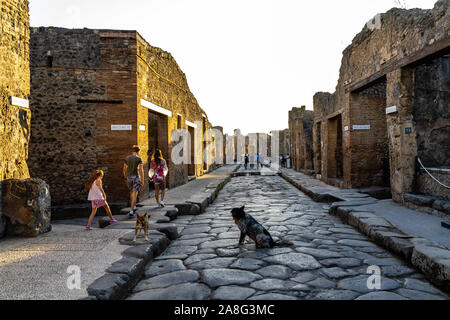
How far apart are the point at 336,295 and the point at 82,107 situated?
303 inches

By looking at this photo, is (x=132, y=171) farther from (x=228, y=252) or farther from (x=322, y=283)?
(x=322, y=283)

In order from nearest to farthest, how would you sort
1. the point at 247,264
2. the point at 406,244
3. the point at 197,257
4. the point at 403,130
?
the point at 247,264, the point at 406,244, the point at 197,257, the point at 403,130

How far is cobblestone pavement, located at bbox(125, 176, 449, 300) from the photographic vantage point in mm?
2842

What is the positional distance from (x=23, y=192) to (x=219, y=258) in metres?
2.99

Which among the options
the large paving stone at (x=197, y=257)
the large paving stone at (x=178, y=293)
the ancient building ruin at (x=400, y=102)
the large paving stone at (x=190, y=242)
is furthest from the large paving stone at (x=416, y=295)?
the ancient building ruin at (x=400, y=102)

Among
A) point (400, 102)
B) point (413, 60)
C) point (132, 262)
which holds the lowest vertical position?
point (132, 262)

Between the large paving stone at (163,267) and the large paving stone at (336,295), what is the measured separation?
149 cm

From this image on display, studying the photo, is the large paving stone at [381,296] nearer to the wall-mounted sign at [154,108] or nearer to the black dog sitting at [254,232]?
the black dog sitting at [254,232]

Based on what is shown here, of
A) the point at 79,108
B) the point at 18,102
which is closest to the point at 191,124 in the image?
the point at 79,108

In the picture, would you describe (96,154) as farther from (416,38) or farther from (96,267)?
(416,38)

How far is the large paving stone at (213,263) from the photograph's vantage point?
3574mm

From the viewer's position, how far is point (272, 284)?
119 inches

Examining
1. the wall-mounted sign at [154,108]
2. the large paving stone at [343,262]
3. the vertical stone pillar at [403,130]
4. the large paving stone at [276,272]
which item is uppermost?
the wall-mounted sign at [154,108]

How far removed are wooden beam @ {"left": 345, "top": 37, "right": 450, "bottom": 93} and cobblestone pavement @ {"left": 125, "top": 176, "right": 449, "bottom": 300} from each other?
351 cm
